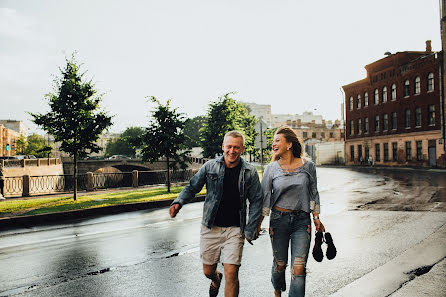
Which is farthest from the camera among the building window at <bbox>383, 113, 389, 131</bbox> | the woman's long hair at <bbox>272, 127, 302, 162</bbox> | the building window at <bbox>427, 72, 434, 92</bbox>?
the building window at <bbox>383, 113, 389, 131</bbox>

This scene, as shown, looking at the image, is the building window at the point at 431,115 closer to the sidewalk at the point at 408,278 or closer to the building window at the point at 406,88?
the building window at the point at 406,88

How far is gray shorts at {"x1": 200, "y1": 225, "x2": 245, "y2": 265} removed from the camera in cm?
362

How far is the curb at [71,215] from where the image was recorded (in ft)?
33.5

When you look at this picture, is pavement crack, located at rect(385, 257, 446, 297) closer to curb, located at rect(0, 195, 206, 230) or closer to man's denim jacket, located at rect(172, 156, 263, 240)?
man's denim jacket, located at rect(172, 156, 263, 240)

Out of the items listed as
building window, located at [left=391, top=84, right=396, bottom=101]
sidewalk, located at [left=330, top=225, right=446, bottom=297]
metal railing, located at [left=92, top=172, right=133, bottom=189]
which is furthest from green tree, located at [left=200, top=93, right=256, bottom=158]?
building window, located at [left=391, top=84, right=396, bottom=101]

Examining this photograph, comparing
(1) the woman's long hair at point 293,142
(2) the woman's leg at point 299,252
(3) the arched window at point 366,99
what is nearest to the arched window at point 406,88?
(3) the arched window at point 366,99

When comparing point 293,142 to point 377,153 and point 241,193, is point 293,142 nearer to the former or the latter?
point 241,193

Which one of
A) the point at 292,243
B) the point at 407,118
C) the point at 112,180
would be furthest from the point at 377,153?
the point at 292,243

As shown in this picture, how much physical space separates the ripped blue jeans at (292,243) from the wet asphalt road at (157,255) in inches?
32.6

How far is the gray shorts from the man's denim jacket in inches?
3.2

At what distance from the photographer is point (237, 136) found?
3.74 meters

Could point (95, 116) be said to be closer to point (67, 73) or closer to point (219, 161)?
point (67, 73)

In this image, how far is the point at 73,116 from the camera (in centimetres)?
1460

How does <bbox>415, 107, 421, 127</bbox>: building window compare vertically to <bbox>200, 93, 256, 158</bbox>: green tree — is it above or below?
above
